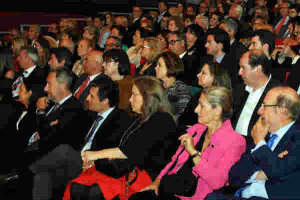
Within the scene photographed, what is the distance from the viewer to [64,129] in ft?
11.3

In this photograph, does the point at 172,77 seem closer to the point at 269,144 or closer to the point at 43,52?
the point at 269,144

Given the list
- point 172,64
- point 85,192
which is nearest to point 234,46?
point 172,64

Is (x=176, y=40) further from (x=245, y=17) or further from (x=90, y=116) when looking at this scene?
(x=245, y=17)

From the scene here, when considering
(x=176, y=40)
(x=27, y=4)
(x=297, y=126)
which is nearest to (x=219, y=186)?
(x=297, y=126)

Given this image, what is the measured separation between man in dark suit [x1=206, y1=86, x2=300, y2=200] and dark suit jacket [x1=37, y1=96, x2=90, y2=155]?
1.48m

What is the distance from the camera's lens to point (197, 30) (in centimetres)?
631

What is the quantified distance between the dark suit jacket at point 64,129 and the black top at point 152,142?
28.8 inches

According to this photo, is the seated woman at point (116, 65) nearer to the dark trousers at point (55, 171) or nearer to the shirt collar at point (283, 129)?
the dark trousers at point (55, 171)

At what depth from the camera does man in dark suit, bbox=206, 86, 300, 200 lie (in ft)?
7.33

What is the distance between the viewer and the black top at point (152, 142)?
279 centimetres

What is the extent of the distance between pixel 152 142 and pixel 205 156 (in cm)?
40

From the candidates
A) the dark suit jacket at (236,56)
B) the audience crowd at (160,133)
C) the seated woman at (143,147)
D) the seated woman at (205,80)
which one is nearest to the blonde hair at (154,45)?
the audience crowd at (160,133)

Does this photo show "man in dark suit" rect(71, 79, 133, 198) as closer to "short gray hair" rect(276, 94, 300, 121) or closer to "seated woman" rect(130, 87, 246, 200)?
"seated woman" rect(130, 87, 246, 200)

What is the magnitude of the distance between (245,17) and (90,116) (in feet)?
20.8
